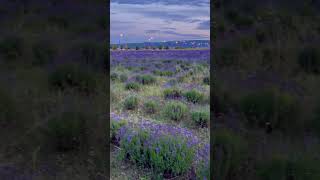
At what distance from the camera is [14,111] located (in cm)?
266

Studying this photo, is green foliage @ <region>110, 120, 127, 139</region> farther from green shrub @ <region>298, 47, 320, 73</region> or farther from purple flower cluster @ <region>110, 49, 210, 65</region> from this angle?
purple flower cluster @ <region>110, 49, 210, 65</region>

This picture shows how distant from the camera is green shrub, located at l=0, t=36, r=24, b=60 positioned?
3.78 meters

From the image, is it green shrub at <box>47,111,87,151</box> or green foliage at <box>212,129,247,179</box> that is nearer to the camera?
green foliage at <box>212,129,247,179</box>

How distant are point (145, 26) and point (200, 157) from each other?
87 cm

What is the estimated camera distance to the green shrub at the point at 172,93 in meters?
3.64

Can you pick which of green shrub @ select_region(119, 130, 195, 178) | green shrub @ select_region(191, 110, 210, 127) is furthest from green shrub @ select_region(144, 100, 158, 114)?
green shrub @ select_region(119, 130, 195, 178)

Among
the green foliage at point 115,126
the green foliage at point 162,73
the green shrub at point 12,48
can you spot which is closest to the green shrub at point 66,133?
the green foliage at point 115,126

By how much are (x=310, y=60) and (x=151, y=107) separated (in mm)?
1563

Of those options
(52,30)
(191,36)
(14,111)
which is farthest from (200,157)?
(52,30)

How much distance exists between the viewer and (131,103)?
10.5ft

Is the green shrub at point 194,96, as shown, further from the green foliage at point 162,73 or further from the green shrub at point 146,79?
the green foliage at point 162,73

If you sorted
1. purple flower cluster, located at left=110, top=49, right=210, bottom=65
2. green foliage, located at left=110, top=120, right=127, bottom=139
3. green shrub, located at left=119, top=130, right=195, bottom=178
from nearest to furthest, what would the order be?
green shrub, located at left=119, top=130, right=195, bottom=178 < green foliage, located at left=110, top=120, right=127, bottom=139 < purple flower cluster, located at left=110, top=49, right=210, bottom=65

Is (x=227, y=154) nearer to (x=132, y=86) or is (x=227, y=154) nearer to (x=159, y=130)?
(x=159, y=130)

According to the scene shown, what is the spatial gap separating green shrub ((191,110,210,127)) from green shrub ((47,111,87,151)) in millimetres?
749
